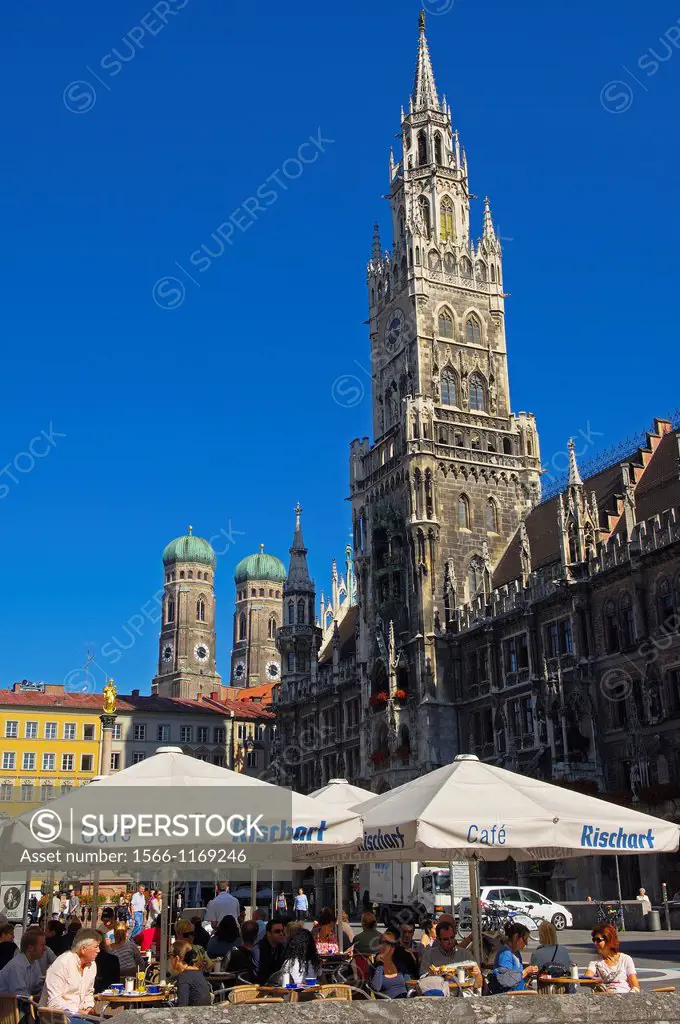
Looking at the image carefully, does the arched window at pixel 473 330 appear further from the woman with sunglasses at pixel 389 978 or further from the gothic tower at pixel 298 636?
the woman with sunglasses at pixel 389 978

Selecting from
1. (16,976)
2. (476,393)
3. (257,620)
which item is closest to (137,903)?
(16,976)

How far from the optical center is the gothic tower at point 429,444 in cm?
5406

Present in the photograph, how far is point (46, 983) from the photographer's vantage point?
1005 cm

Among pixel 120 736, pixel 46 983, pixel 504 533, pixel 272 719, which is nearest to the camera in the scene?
pixel 46 983

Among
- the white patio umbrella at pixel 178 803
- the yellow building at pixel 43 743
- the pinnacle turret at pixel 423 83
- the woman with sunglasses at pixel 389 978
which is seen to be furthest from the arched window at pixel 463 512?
the woman with sunglasses at pixel 389 978

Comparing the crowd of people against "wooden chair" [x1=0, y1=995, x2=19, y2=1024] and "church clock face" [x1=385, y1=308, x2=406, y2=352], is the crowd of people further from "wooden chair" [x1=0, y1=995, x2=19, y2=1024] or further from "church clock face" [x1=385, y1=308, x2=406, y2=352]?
"church clock face" [x1=385, y1=308, x2=406, y2=352]

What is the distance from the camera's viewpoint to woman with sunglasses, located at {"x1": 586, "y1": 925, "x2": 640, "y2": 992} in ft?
35.1

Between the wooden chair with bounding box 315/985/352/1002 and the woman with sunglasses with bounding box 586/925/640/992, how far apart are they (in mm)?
2585

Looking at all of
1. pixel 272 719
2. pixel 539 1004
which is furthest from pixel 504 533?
pixel 539 1004

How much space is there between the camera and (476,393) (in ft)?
198

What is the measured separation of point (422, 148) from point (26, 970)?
62380mm

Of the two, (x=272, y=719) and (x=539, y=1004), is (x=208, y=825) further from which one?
(x=272, y=719)

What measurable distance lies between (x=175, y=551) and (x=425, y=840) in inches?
5493

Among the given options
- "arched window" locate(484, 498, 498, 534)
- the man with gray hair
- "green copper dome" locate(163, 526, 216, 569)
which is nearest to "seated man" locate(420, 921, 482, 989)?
the man with gray hair
